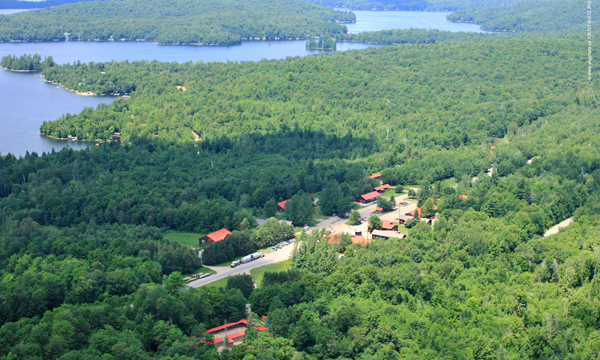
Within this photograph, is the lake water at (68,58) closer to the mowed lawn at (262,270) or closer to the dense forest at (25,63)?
the dense forest at (25,63)


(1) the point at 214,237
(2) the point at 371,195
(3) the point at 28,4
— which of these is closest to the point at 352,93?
(2) the point at 371,195

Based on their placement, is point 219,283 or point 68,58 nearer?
point 219,283

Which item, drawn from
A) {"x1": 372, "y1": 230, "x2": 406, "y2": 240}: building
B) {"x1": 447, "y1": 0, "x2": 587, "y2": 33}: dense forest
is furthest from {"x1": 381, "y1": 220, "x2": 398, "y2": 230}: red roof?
{"x1": 447, "y1": 0, "x2": 587, "y2": 33}: dense forest

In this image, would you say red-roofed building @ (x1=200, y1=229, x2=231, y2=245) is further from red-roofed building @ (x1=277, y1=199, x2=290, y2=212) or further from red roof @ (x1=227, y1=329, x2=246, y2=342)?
red roof @ (x1=227, y1=329, x2=246, y2=342)

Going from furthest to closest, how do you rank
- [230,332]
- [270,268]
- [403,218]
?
1. [403,218]
2. [270,268]
3. [230,332]

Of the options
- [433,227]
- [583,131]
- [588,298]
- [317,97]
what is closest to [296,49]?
[317,97]

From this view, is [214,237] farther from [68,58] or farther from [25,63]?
[68,58]
